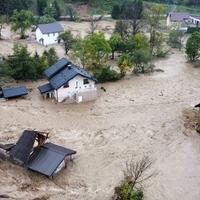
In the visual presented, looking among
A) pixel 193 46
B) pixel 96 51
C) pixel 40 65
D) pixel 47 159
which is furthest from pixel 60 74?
pixel 193 46

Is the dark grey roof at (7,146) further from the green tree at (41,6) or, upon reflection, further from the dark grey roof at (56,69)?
the green tree at (41,6)

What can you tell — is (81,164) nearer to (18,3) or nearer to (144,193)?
(144,193)

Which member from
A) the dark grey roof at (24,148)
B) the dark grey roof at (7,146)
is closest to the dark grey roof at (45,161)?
the dark grey roof at (24,148)

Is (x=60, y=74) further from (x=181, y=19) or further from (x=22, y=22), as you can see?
→ (x=181, y=19)

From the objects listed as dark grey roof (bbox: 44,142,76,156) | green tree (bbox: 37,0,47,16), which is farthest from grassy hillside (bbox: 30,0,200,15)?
dark grey roof (bbox: 44,142,76,156)

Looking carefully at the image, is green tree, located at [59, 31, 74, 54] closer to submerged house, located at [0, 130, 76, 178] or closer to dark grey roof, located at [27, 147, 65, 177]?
submerged house, located at [0, 130, 76, 178]

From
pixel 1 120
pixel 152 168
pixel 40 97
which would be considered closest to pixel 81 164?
pixel 152 168
